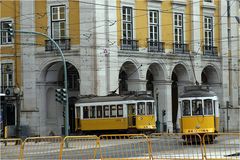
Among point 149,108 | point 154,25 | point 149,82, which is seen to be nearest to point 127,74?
point 149,82

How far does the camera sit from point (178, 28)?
57.2 metres

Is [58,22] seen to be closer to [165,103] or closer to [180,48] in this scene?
[180,48]

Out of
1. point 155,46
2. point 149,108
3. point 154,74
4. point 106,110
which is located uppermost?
point 155,46

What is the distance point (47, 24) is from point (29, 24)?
1.57m

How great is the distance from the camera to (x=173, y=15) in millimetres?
56781

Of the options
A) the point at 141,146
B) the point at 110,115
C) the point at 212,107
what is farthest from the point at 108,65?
the point at 141,146

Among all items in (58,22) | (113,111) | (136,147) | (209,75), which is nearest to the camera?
(136,147)

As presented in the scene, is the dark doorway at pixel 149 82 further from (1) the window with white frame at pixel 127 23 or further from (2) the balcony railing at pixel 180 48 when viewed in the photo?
(1) the window with white frame at pixel 127 23

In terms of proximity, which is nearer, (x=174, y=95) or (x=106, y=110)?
(x=106, y=110)

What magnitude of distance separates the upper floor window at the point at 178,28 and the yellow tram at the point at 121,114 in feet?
43.2

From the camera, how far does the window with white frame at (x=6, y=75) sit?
53.3 metres

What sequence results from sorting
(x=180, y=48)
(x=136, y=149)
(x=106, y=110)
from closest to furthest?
(x=136, y=149) → (x=106, y=110) → (x=180, y=48)

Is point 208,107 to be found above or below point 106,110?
above

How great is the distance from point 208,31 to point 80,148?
134ft
